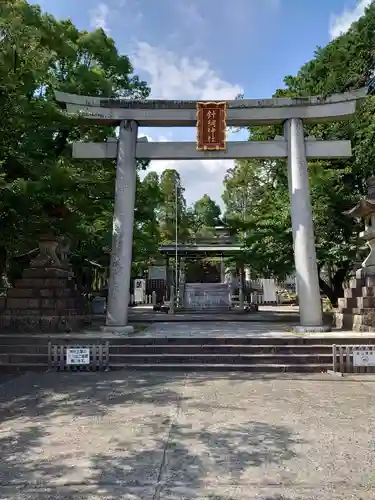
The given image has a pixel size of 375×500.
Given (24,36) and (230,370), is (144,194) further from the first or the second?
(230,370)

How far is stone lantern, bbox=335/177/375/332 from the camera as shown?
10.8 meters

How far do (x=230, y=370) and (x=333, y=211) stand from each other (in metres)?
8.53

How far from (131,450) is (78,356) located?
13.8 ft

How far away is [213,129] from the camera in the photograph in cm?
1191

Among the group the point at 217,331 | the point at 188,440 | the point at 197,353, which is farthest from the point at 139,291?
the point at 188,440

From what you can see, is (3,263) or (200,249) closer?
(3,263)

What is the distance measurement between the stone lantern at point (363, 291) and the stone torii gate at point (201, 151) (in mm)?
1260


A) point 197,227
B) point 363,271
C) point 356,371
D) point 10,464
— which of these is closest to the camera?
point 10,464

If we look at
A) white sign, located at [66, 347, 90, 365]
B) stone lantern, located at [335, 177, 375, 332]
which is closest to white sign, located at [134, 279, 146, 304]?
stone lantern, located at [335, 177, 375, 332]

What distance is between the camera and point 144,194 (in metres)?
16.4

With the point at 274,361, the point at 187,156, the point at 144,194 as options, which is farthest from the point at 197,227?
the point at 274,361

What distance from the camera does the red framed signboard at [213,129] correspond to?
11922 mm

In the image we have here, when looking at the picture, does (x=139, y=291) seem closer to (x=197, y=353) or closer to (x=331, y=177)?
(x=331, y=177)

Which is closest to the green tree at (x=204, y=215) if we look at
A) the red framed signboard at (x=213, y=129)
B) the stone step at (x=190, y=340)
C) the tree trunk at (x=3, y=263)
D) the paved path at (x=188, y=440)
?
the tree trunk at (x=3, y=263)
